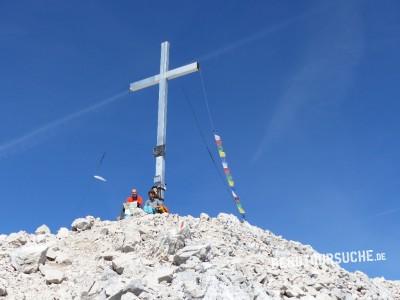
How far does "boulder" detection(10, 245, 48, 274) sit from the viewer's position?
1584 centimetres

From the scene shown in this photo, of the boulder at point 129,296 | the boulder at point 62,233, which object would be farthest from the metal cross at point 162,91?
the boulder at point 129,296

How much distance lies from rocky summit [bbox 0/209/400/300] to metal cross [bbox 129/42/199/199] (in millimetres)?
2718

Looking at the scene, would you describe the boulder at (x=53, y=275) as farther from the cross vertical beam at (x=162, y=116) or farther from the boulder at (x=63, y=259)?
the cross vertical beam at (x=162, y=116)

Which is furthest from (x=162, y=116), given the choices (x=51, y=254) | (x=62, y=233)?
(x=51, y=254)

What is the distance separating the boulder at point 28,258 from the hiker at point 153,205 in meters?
5.19

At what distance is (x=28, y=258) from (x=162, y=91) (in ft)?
35.5

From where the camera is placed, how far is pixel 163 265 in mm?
15102

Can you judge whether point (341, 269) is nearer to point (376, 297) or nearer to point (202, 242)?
point (376, 297)

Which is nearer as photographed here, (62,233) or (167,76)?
(62,233)

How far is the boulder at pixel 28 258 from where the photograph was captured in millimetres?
15836

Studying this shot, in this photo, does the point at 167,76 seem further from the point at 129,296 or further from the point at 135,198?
the point at 129,296

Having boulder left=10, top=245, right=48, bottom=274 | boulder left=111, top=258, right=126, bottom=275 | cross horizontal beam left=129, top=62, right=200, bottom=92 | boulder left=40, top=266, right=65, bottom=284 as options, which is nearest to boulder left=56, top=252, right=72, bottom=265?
boulder left=10, top=245, right=48, bottom=274

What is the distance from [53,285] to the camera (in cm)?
1500

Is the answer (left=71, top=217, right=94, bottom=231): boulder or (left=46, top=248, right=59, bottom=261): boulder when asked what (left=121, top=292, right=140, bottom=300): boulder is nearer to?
(left=46, top=248, right=59, bottom=261): boulder
